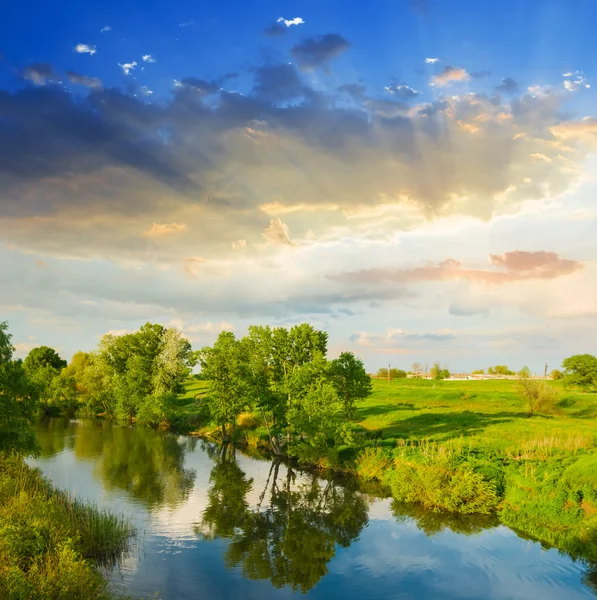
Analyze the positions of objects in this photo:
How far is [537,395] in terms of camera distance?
91000 mm

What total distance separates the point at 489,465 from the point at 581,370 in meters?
90.7

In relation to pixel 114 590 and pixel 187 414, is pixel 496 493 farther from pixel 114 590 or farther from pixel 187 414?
pixel 187 414

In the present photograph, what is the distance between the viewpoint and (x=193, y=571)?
3000 cm

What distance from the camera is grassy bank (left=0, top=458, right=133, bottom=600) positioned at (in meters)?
20.3

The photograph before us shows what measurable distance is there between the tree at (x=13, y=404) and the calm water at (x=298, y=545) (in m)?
8.94

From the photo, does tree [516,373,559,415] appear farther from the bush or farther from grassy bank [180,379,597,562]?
the bush

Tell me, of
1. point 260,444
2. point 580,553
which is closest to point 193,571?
point 580,553

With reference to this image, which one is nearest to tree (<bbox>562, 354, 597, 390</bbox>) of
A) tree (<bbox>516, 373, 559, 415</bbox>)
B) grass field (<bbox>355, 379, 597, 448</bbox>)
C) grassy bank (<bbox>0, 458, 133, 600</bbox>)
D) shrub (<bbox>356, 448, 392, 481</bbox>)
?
grass field (<bbox>355, 379, 597, 448</bbox>)

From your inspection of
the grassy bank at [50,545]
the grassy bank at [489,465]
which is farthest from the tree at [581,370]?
the grassy bank at [50,545]

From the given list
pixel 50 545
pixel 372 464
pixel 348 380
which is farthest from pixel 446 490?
pixel 50 545

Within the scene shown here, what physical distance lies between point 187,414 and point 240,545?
62.7m

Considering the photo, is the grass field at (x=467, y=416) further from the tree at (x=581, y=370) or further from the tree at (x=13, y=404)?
the tree at (x=13, y=404)

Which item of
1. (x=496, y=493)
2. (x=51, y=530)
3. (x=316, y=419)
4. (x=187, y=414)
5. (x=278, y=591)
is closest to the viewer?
(x=51, y=530)

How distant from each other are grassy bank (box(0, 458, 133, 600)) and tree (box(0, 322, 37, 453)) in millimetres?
4391
